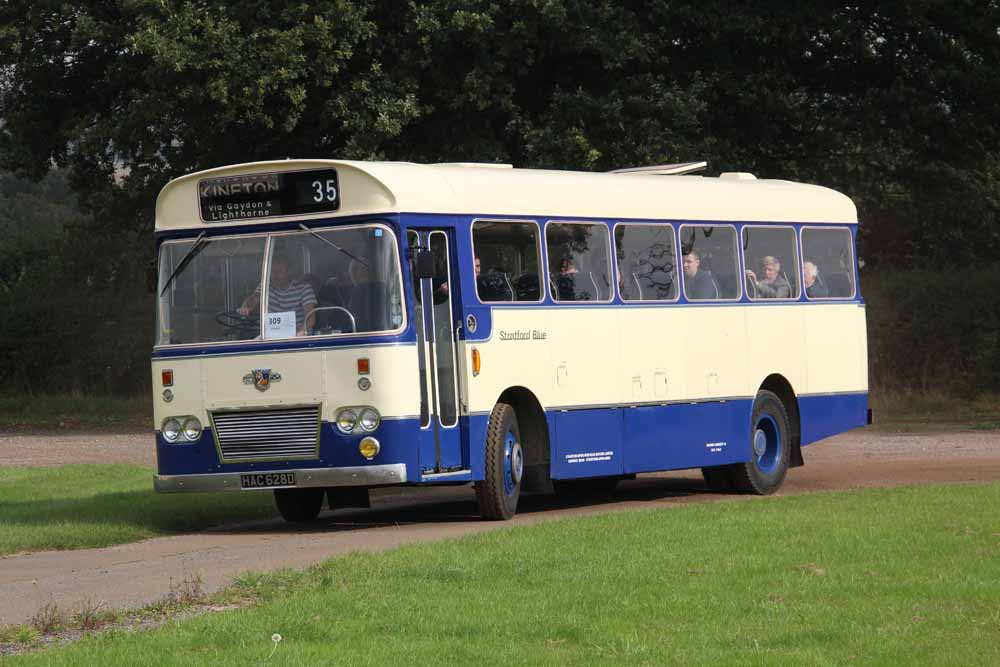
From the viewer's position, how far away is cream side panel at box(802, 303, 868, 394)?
2033cm

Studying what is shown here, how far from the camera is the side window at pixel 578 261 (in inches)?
677

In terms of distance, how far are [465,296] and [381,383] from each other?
1.24 meters

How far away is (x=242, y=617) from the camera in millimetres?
9883

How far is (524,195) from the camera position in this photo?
55.9ft

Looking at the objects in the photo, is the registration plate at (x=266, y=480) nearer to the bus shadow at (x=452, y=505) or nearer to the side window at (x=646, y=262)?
the bus shadow at (x=452, y=505)

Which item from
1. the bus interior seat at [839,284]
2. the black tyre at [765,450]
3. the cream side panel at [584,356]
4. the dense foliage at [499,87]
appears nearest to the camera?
the cream side panel at [584,356]

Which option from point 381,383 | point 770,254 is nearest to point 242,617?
point 381,383

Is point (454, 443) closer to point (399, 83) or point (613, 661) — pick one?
point (613, 661)

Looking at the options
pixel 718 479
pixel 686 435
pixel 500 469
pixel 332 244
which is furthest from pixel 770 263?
pixel 332 244

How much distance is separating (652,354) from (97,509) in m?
5.37

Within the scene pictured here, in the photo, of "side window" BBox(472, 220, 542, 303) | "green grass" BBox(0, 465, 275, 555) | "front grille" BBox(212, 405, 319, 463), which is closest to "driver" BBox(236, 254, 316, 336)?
"front grille" BBox(212, 405, 319, 463)

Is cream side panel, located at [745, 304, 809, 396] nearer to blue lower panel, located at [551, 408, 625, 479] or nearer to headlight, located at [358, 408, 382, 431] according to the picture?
blue lower panel, located at [551, 408, 625, 479]

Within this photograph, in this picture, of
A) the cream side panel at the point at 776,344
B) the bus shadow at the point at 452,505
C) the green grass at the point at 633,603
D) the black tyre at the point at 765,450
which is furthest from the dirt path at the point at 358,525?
the cream side panel at the point at 776,344

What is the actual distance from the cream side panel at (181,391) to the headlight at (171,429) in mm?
42
